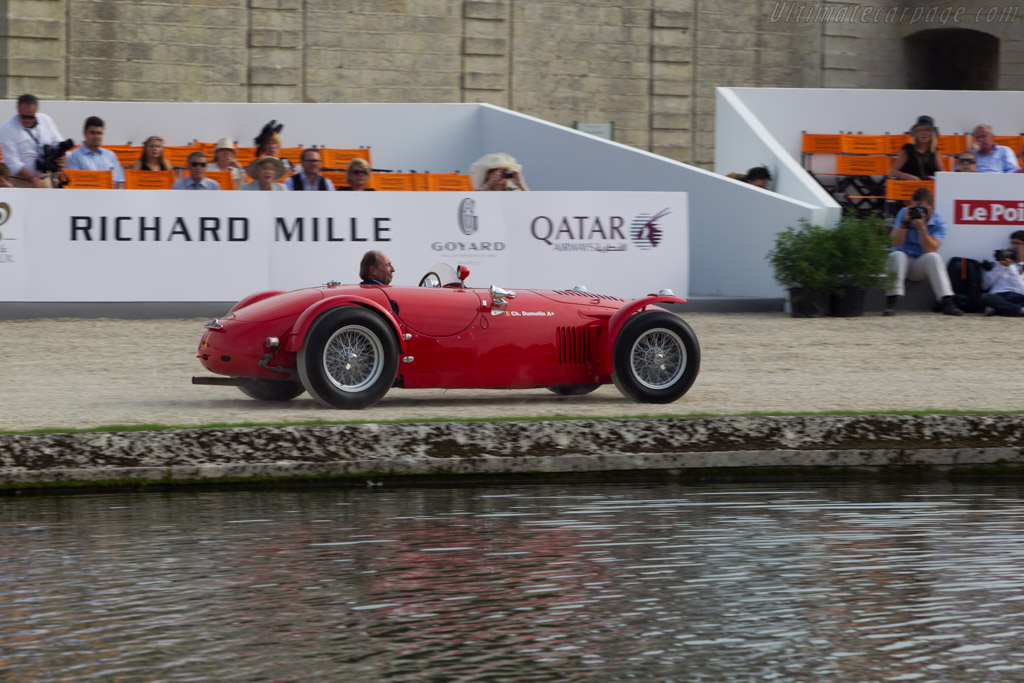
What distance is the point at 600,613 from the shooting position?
15.6 feet

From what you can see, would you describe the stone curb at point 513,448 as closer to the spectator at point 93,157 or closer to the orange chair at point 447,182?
the spectator at point 93,157

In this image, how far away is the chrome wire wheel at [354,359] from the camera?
29.5 feet

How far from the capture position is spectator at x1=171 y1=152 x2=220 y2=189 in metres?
14.7

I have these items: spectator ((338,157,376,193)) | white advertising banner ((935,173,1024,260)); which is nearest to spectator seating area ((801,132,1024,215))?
white advertising banner ((935,173,1024,260))

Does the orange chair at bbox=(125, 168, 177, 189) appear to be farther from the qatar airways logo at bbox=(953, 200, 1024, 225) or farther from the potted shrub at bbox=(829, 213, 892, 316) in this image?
the qatar airways logo at bbox=(953, 200, 1024, 225)

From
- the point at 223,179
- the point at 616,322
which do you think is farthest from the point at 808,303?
the point at 616,322

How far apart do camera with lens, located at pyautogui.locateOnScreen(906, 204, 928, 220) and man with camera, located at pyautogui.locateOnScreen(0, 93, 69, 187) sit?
9087 millimetres

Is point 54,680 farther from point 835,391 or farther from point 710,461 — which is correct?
point 835,391

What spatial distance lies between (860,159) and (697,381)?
1048 centimetres

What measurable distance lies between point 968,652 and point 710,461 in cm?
354

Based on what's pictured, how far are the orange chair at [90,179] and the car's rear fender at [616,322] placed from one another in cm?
751

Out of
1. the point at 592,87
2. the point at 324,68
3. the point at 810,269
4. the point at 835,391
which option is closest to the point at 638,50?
the point at 592,87

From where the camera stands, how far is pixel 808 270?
15.8m

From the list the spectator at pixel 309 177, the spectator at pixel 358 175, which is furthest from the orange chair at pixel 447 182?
the spectator at pixel 309 177
